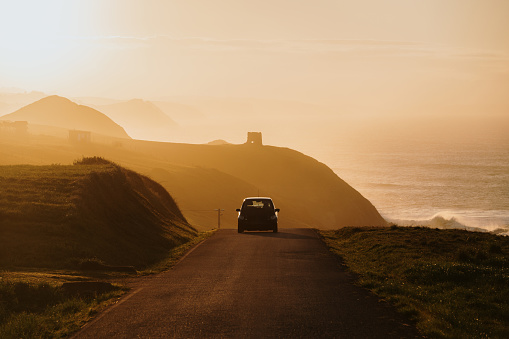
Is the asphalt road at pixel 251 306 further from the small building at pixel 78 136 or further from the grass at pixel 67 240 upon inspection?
the small building at pixel 78 136

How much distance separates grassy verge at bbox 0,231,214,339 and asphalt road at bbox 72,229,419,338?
1.57ft

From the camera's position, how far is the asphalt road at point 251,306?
433 inches

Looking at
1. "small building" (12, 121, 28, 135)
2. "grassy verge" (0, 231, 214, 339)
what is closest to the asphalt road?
"grassy verge" (0, 231, 214, 339)

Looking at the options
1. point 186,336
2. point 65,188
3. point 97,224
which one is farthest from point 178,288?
point 65,188

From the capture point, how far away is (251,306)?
13148mm

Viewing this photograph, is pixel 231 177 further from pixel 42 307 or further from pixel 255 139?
pixel 42 307

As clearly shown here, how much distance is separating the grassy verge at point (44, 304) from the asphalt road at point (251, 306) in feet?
1.57

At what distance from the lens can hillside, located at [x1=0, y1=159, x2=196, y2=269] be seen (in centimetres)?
2016

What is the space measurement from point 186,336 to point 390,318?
13.9 ft

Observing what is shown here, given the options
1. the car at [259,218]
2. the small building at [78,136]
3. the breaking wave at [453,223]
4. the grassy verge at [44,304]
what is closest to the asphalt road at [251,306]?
the grassy verge at [44,304]

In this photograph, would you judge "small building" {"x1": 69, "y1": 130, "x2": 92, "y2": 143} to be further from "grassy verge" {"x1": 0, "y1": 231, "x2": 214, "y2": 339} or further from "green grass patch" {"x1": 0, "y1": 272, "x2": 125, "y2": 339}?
"green grass patch" {"x1": 0, "y1": 272, "x2": 125, "y2": 339}

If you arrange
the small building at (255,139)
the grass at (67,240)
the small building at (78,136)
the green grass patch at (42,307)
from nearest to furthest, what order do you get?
the green grass patch at (42,307), the grass at (67,240), the small building at (78,136), the small building at (255,139)

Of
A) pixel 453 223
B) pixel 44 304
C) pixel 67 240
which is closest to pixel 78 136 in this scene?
pixel 453 223

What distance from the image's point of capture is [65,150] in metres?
133
